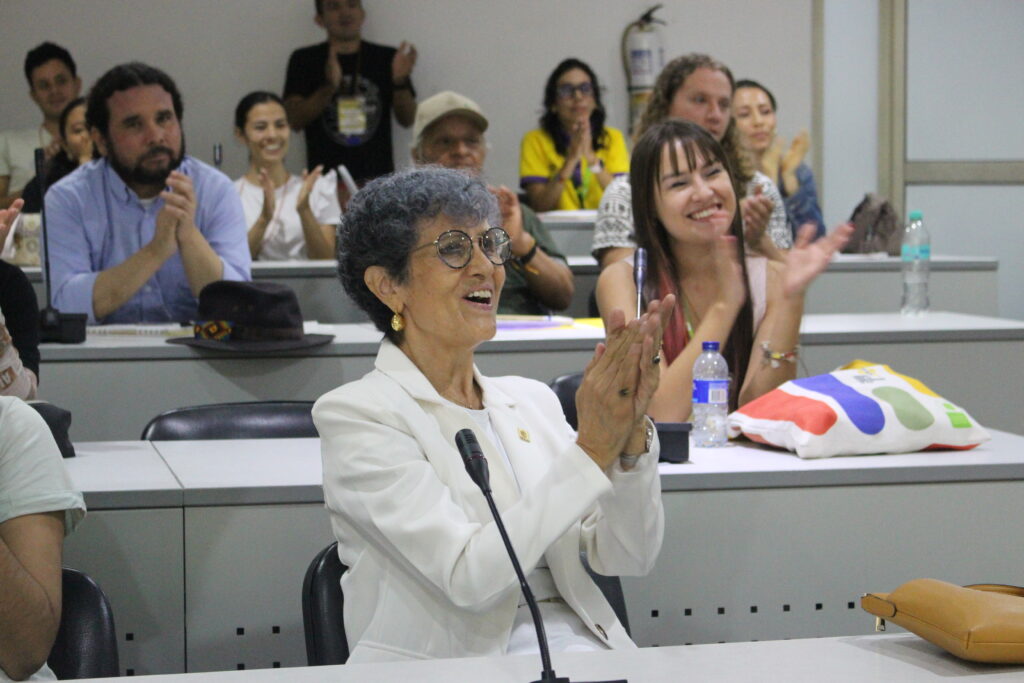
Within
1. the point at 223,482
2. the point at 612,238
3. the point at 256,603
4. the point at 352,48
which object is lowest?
the point at 256,603

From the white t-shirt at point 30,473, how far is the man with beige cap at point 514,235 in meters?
2.22

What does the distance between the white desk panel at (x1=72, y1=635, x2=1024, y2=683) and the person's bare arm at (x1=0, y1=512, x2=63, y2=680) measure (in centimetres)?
33

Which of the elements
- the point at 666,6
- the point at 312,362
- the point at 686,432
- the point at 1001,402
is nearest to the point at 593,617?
the point at 686,432

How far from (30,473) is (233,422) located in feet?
2.92

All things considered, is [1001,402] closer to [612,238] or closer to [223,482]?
[612,238]

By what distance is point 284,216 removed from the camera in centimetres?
542

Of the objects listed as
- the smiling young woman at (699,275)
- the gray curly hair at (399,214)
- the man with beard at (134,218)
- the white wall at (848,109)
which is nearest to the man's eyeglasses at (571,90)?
the white wall at (848,109)

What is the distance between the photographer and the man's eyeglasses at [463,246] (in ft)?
5.72

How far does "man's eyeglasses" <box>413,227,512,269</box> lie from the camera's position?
1.74 metres

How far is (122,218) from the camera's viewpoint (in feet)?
11.9

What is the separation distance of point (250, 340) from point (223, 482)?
120 centimetres

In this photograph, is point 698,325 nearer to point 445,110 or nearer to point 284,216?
point 445,110

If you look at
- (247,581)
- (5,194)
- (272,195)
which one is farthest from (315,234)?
(247,581)

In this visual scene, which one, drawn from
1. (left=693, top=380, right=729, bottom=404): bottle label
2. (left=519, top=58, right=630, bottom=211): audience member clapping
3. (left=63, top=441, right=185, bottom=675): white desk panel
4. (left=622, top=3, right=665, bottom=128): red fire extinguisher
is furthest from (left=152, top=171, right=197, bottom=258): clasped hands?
(left=622, top=3, right=665, bottom=128): red fire extinguisher
